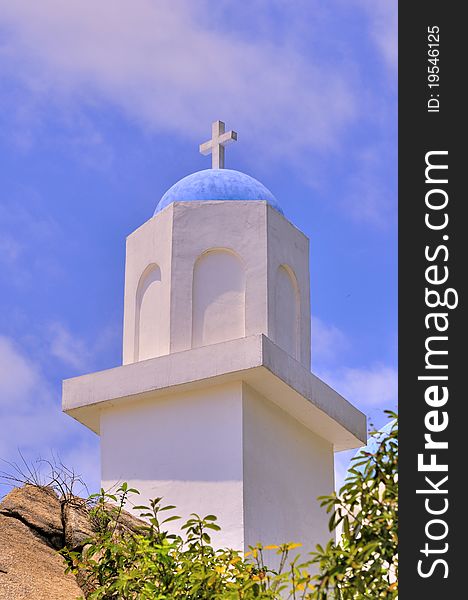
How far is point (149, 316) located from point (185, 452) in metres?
1.70

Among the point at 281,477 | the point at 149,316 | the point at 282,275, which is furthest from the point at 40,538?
the point at 282,275

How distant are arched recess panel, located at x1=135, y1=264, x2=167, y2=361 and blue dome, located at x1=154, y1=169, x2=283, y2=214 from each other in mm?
770

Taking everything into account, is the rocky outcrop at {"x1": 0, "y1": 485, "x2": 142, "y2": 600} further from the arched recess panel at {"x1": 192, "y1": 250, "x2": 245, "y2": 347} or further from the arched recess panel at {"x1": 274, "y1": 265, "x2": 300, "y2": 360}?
the arched recess panel at {"x1": 274, "y1": 265, "x2": 300, "y2": 360}

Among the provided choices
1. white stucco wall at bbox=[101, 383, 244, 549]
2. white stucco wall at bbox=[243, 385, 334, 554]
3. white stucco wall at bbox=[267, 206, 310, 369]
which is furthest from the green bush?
white stucco wall at bbox=[267, 206, 310, 369]

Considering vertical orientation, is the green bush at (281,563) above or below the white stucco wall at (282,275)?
below

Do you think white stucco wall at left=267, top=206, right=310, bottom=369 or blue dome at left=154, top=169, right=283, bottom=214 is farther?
blue dome at left=154, top=169, right=283, bottom=214

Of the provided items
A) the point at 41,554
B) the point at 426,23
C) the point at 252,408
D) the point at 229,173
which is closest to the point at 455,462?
the point at 426,23

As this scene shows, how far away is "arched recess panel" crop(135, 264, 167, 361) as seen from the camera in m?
A: 11.1

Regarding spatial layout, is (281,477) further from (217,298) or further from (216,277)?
(216,277)

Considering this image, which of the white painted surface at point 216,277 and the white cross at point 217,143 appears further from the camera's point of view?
the white cross at point 217,143

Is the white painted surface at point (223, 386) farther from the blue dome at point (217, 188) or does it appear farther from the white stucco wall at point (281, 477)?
the blue dome at point (217, 188)

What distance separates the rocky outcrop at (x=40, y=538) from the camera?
8.05m

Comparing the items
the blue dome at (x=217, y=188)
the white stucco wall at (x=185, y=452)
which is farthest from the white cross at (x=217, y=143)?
the white stucco wall at (x=185, y=452)

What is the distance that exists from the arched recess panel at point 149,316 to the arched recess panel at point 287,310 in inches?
45.7
